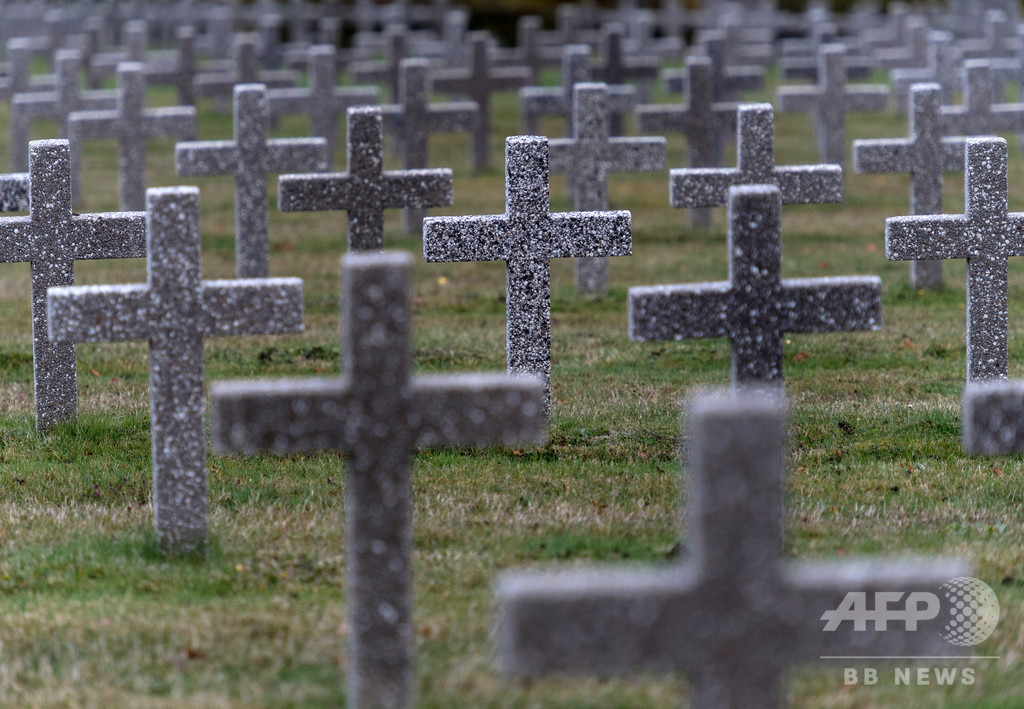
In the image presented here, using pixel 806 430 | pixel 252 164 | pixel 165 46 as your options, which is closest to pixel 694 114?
pixel 252 164

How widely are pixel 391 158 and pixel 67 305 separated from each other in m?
15.6

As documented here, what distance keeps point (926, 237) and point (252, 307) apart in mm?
3785

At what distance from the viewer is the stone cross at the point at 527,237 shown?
278 inches

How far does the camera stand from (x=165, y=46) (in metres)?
32.9

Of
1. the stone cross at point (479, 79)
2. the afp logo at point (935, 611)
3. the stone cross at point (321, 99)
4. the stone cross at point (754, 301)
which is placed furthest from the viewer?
the stone cross at point (479, 79)

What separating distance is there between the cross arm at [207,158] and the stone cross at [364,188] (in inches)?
122

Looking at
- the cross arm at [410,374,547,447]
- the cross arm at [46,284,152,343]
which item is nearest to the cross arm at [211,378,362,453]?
the cross arm at [410,374,547,447]

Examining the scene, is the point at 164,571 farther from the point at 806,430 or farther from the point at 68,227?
the point at 806,430

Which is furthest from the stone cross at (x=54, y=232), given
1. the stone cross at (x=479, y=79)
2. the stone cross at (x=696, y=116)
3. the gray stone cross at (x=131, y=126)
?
the stone cross at (x=479, y=79)

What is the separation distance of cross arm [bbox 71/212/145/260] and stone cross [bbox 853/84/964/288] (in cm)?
613

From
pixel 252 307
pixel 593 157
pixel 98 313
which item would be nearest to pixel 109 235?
pixel 98 313

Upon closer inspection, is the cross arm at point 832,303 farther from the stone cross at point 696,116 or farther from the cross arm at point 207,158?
the stone cross at point 696,116

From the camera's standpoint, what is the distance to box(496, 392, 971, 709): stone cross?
11.2 feet

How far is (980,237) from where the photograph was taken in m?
7.24
